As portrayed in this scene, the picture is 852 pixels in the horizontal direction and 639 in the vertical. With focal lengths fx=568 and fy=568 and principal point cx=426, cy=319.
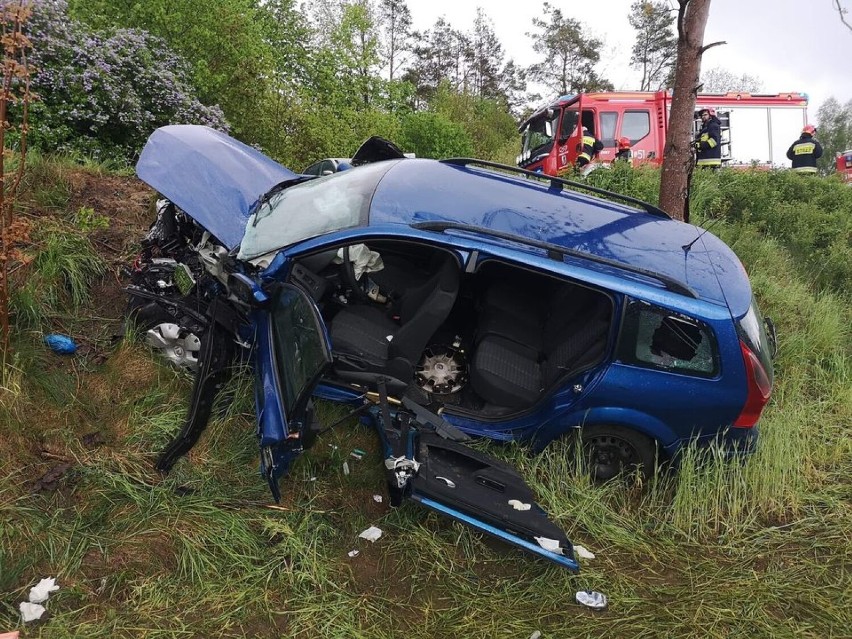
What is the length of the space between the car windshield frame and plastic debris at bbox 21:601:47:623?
1.74 metres

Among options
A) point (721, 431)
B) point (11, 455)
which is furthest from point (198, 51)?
point (721, 431)

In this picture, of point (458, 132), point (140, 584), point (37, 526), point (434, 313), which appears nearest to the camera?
point (140, 584)

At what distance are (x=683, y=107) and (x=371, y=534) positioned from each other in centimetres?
411

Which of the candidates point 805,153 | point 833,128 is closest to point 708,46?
point 805,153

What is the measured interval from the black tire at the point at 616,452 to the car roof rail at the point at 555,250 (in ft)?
2.58

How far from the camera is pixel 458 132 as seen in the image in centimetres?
1361

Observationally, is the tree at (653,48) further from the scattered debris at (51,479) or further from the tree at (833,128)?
the scattered debris at (51,479)

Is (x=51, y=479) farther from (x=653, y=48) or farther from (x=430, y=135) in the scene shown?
(x=653, y=48)

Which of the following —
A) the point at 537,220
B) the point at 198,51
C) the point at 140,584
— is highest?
the point at 198,51

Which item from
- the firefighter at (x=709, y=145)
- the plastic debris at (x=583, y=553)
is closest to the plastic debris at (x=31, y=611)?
the plastic debris at (x=583, y=553)

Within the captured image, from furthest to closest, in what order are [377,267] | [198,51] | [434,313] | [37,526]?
[198,51]
[377,267]
[434,313]
[37,526]

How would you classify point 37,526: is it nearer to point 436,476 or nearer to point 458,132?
point 436,476

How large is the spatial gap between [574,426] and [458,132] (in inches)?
465

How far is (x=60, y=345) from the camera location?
342cm
